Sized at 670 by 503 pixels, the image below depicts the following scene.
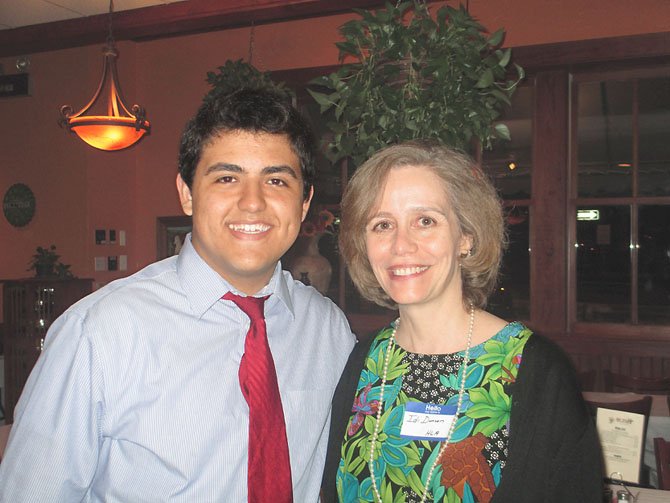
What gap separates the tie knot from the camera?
1.53 metres

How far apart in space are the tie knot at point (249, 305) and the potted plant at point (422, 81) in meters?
0.57

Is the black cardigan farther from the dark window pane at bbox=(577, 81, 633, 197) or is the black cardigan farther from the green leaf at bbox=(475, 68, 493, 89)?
the dark window pane at bbox=(577, 81, 633, 197)

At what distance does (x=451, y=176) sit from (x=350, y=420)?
0.69 meters

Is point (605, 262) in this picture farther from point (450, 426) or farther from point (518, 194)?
point (450, 426)

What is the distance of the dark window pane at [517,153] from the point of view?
5324 millimetres

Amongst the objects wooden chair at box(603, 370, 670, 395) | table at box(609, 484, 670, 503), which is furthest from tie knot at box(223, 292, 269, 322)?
wooden chair at box(603, 370, 670, 395)

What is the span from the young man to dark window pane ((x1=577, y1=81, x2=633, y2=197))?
13.7ft

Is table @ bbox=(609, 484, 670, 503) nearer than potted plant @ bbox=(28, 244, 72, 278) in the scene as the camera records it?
Yes

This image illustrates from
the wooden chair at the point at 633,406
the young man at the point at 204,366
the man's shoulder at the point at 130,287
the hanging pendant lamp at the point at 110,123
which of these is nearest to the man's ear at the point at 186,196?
the young man at the point at 204,366

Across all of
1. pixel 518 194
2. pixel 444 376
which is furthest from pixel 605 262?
pixel 444 376

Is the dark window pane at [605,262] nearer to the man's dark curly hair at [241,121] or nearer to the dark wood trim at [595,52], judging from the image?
the dark wood trim at [595,52]

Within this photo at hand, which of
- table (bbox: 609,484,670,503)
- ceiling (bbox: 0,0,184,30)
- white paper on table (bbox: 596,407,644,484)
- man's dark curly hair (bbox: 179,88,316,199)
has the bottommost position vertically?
table (bbox: 609,484,670,503)

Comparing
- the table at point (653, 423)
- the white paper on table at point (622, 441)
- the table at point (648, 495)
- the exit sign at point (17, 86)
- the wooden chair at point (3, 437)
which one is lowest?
the table at point (653, 423)

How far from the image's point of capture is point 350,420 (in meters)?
1.60
